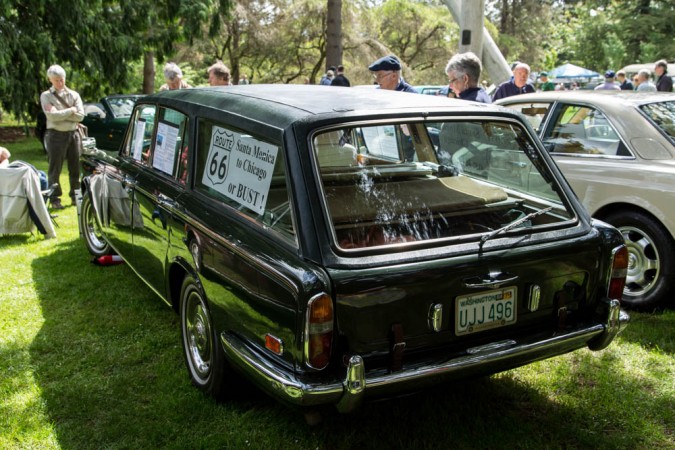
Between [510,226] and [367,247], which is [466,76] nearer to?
[510,226]

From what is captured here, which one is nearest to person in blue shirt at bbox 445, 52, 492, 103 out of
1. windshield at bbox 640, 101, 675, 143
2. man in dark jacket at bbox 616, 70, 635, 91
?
windshield at bbox 640, 101, 675, 143

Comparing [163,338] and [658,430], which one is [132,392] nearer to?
[163,338]

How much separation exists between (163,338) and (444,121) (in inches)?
102

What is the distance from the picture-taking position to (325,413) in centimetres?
337

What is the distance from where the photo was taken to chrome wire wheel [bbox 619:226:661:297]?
4801 mm

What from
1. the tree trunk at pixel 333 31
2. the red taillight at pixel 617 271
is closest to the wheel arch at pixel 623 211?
the red taillight at pixel 617 271

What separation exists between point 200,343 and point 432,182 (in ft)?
5.46

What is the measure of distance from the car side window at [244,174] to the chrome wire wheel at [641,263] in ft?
10.1

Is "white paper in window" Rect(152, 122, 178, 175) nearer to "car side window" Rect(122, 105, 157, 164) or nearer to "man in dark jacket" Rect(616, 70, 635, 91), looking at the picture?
"car side window" Rect(122, 105, 157, 164)

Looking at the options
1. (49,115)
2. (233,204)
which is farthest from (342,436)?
(49,115)

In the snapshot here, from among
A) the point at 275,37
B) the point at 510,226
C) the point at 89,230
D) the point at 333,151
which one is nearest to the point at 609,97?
the point at 510,226

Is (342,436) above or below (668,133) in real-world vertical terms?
below

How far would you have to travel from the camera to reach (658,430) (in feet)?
10.9

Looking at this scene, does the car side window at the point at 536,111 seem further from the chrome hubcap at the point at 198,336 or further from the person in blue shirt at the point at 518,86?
the chrome hubcap at the point at 198,336
